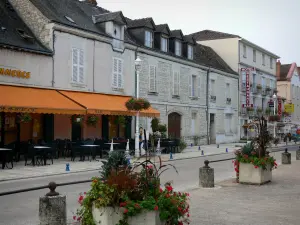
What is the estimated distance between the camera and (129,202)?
4836 millimetres

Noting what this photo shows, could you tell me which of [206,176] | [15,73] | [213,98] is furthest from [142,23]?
[206,176]

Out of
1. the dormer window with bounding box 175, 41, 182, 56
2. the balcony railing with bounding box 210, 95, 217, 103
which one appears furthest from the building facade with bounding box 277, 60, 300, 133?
the dormer window with bounding box 175, 41, 182, 56

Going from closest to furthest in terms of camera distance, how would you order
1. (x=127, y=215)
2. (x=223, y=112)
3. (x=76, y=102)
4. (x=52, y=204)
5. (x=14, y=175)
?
(x=127, y=215) < (x=52, y=204) < (x=14, y=175) < (x=76, y=102) < (x=223, y=112)

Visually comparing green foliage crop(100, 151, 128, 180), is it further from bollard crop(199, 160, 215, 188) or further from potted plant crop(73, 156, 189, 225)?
bollard crop(199, 160, 215, 188)

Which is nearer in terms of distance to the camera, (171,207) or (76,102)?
(171,207)

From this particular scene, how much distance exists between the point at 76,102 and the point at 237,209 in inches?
498

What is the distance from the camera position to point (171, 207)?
509 centimetres

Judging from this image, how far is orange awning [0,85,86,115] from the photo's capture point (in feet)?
53.1

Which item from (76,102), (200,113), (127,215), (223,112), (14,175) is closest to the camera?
(127,215)

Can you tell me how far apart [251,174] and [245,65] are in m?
31.3

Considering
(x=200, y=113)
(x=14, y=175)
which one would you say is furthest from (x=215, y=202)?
(x=200, y=113)

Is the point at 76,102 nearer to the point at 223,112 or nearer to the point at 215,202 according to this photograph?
the point at 215,202

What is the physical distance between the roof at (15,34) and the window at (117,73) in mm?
4919

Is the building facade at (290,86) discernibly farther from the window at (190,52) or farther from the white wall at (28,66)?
the white wall at (28,66)
